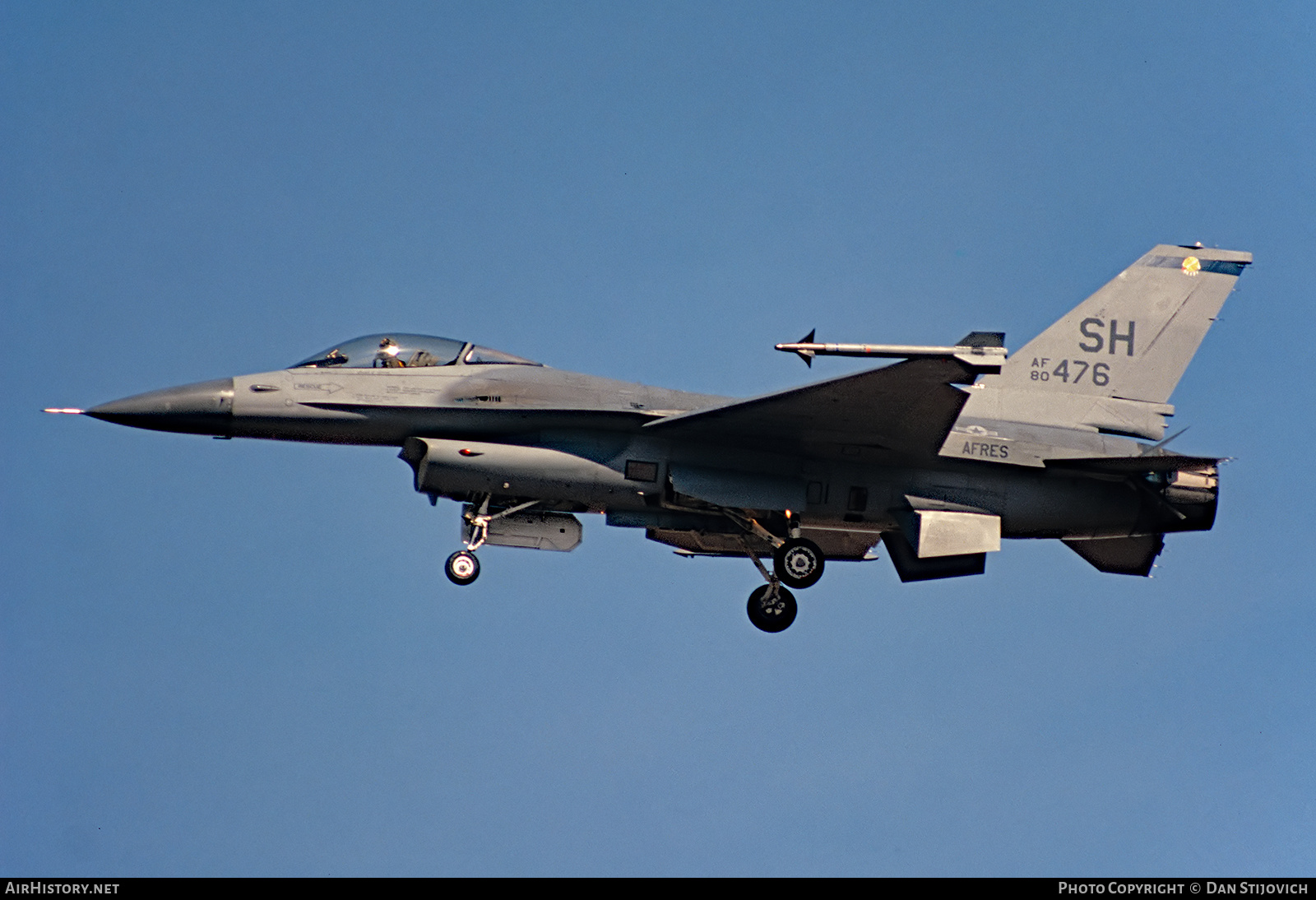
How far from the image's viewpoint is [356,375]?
17.6m

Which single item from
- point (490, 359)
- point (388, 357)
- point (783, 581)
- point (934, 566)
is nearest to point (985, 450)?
point (934, 566)

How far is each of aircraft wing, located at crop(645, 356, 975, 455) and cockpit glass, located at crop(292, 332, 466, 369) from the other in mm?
2645

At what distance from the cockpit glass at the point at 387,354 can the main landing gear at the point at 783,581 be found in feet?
14.8

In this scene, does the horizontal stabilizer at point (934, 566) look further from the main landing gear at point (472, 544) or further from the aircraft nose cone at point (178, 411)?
the aircraft nose cone at point (178, 411)

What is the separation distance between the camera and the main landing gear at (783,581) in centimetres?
1836

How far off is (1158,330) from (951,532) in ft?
14.4

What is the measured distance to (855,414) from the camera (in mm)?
16938

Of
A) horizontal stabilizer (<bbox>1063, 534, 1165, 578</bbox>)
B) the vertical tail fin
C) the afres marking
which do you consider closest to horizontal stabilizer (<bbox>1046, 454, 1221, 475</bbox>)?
the afres marking

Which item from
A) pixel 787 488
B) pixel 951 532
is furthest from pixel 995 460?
pixel 787 488

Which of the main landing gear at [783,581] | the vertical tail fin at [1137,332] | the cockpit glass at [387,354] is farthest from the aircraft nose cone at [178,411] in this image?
the vertical tail fin at [1137,332]

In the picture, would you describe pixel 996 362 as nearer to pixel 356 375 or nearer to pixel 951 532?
pixel 951 532

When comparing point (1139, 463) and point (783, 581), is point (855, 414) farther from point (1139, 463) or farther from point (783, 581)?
point (1139, 463)

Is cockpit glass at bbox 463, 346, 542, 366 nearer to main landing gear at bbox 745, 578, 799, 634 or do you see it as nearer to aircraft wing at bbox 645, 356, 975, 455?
aircraft wing at bbox 645, 356, 975, 455
